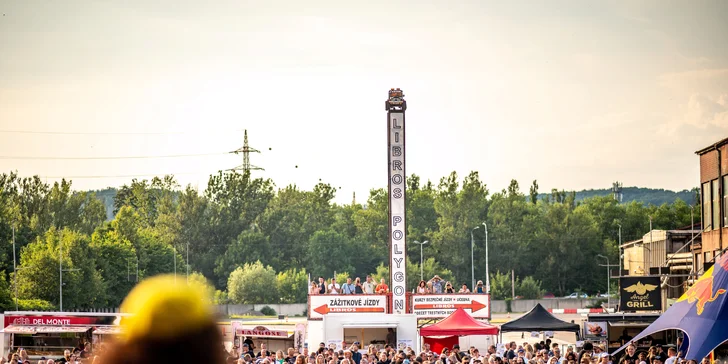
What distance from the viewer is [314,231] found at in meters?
126

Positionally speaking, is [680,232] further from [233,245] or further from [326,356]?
[233,245]

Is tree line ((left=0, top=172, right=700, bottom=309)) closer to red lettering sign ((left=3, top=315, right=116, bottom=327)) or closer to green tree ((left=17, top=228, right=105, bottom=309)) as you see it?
green tree ((left=17, top=228, right=105, bottom=309))

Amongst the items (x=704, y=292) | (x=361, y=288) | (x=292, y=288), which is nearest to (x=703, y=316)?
(x=704, y=292)

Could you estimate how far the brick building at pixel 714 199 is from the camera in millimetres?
36438

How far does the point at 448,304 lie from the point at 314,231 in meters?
87.2

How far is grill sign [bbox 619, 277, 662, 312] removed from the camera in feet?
111

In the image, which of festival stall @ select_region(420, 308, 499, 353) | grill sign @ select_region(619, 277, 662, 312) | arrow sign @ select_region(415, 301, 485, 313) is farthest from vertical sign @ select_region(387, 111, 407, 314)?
grill sign @ select_region(619, 277, 662, 312)

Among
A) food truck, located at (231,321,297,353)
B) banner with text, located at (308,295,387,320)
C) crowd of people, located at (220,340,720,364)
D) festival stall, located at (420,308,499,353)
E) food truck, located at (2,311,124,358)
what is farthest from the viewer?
banner with text, located at (308,295,387,320)

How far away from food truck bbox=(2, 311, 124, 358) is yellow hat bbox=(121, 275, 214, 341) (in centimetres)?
3286

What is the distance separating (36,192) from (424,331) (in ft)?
281

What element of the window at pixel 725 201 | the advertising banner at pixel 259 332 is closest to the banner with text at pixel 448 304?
the advertising banner at pixel 259 332

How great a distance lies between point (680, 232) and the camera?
5616 centimetres

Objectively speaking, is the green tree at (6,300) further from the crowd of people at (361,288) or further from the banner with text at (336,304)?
the banner with text at (336,304)

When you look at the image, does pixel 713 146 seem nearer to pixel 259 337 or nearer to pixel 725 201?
pixel 725 201
